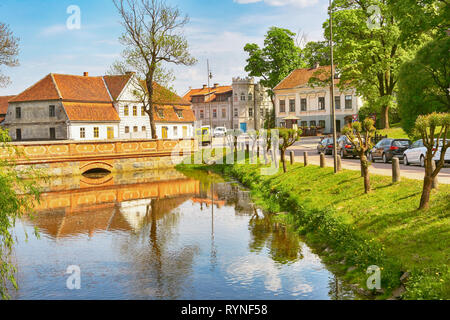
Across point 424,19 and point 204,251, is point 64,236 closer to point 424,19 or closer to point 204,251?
point 204,251

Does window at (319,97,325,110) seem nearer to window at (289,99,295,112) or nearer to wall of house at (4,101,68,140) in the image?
window at (289,99,295,112)

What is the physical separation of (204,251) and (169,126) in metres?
57.9

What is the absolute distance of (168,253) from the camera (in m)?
16.0

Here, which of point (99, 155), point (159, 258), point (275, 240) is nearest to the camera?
point (159, 258)

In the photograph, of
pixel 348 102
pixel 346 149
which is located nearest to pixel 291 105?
pixel 348 102

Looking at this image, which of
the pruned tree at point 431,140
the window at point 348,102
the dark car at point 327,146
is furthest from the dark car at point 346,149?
the window at point 348,102

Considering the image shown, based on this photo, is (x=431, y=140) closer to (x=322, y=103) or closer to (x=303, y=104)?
(x=322, y=103)

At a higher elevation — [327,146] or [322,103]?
[322,103]

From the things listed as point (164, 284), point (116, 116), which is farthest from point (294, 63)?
point (164, 284)

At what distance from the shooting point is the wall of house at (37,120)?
60.5 meters

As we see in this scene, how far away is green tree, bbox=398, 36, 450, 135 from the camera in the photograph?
3212 cm

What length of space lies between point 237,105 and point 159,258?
82231 millimetres

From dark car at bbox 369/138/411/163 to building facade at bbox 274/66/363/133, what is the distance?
39.2 meters
